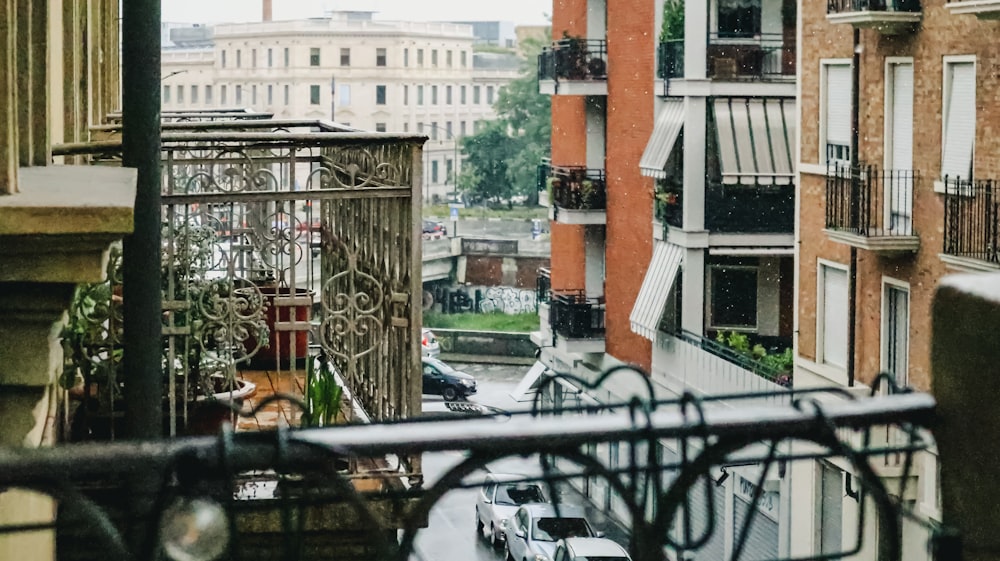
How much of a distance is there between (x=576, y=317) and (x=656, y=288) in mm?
4382

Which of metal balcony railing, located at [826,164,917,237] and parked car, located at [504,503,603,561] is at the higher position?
metal balcony railing, located at [826,164,917,237]

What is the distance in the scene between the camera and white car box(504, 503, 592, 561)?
76.6 ft

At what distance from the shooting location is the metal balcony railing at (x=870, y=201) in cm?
1808

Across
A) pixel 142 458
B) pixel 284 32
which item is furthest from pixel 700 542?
pixel 284 32

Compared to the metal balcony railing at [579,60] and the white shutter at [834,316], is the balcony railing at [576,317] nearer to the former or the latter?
the metal balcony railing at [579,60]

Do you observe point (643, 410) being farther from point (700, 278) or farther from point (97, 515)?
point (700, 278)

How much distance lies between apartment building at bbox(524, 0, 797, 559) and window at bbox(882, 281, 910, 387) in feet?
11.7

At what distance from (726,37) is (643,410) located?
23.5m

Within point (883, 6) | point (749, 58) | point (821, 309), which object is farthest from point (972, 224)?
point (749, 58)

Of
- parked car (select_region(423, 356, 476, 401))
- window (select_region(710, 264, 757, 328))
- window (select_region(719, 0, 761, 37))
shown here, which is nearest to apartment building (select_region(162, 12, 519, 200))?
parked car (select_region(423, 356, 476, 401))

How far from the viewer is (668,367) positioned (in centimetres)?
2697

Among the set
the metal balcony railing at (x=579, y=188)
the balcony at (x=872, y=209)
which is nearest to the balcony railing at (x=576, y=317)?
the metal balcony railing at (x=579, y=188)

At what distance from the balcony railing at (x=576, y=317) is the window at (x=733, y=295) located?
14.9 feet

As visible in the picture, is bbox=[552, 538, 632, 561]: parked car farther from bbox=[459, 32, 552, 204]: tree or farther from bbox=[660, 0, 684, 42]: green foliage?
bbox=[459, 32, 552, 204]: tree
